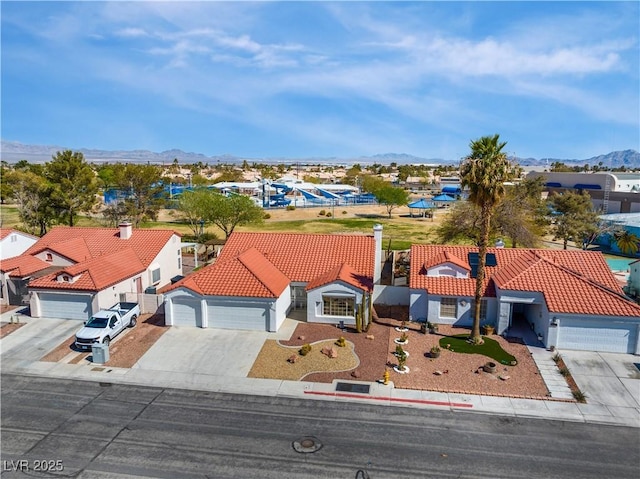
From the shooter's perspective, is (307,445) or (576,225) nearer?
(307,445)

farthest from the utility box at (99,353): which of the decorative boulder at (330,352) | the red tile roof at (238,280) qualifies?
the decorative boulder at (330,352)

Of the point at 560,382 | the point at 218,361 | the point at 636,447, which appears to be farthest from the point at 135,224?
the point at 636,447

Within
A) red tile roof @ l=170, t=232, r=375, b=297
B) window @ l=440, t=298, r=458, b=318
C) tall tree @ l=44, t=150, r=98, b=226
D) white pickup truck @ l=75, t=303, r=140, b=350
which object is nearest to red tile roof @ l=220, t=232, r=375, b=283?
red tile roof @ l=170, t=232, r=375, b=297

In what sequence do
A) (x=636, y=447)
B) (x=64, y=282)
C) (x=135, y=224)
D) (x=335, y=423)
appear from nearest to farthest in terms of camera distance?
1. (x=636, y=447)
2. (x=335, y=423)
3. (x=64, y=282)
4. (x=135, y=224)

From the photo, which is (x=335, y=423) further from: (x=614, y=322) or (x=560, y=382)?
(x=614, y=322)

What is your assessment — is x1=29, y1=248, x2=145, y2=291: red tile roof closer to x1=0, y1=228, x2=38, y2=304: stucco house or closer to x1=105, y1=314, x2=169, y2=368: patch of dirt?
x1=105, y1=314, x2=169, y2=368: patch of dirt

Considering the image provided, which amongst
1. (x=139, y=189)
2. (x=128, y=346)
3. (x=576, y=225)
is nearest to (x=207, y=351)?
(x=128, y=346)

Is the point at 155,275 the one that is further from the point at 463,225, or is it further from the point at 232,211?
the point at 463,225
